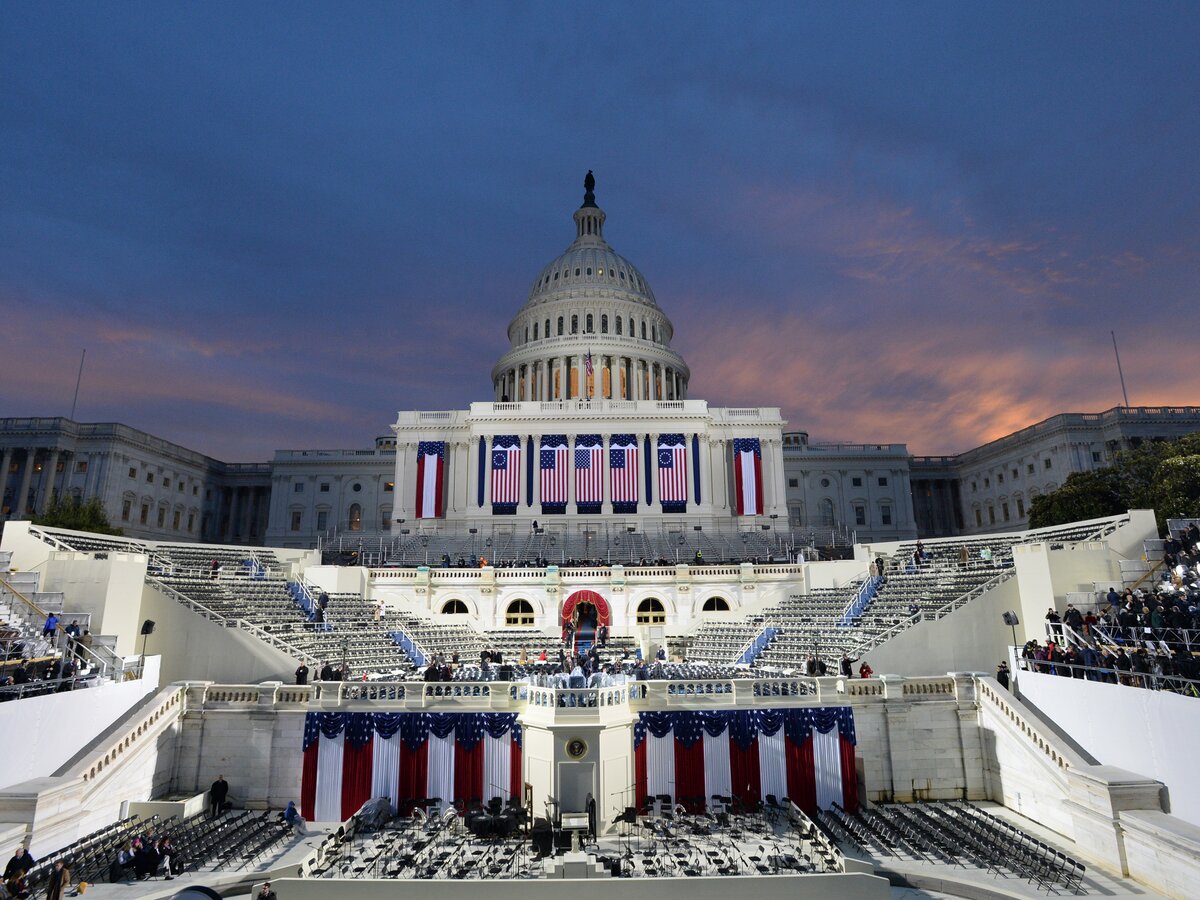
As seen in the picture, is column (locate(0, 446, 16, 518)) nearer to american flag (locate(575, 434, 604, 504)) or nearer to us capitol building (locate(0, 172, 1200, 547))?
us capitol building (locate(0, 172, 1200, 547))

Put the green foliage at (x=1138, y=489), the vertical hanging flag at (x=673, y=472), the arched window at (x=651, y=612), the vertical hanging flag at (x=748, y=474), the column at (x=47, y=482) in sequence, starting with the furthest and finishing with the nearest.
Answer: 1. the column at (x=47, y=482)
2. the vertical hanging flag at (x=748, y=474)
3. the vertical hanging flag at (x=673, y=472)
4. the arched window at (x=651, y=612)
5. the green foliage at (x=1138, y=489)

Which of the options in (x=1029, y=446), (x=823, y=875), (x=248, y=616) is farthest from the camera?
(x=1029, y=446)

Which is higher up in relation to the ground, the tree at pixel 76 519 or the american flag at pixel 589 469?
the american flag at pixel 589 469

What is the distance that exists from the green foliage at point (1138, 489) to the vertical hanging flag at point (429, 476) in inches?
2276

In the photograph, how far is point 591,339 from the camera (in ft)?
320

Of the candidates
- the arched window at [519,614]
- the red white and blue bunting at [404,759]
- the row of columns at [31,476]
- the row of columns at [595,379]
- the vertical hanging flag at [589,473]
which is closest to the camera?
the red white and blue bunting at [404,759]

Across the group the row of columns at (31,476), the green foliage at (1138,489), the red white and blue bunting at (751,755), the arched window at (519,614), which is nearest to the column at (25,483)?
the row of columns at (31,476)

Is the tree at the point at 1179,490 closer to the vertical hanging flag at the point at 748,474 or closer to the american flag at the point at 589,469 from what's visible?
the vertical hanging flag at the point at 748,474

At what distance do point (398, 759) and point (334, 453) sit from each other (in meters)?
85.2

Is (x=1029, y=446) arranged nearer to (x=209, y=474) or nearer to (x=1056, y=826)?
(x=1056, y=826)

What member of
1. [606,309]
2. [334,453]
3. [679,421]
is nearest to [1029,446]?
[679,421]

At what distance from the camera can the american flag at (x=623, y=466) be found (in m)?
75.9

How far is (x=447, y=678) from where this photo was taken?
27.1 m

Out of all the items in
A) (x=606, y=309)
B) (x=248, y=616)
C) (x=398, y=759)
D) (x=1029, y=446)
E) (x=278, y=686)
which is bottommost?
(x=398, y=759)
